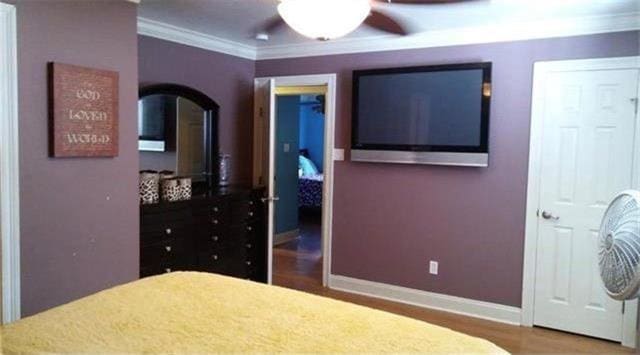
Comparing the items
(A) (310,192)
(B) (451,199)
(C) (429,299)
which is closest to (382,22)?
(B) (451,199)

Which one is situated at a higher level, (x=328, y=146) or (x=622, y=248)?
(x=328, y=146)

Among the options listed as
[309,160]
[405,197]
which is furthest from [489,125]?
[309,160]

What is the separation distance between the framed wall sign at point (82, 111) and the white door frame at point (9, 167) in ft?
0.61

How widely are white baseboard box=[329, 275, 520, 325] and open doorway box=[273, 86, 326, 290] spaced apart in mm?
337

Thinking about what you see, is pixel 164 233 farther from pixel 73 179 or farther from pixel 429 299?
pixel 429 299

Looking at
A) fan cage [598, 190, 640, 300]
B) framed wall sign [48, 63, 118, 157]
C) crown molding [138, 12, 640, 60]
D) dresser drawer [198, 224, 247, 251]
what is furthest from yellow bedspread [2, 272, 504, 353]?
crown molding [138, 12, 640, 60]

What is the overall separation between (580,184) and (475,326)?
128cm

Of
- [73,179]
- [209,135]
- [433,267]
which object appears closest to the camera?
[73,179]

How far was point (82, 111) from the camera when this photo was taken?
2.67 m

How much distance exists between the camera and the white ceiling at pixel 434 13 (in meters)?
3.09

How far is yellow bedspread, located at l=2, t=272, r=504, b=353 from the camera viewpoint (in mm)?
1466

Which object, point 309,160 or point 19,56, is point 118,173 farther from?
point 309,160

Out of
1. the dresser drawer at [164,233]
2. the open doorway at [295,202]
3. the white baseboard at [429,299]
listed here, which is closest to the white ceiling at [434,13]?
the open doorway at [295,202]

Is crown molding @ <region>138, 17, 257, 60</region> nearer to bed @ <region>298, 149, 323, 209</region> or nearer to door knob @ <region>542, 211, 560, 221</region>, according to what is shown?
door knob @ <region>542, 211, 560, 221</region>
